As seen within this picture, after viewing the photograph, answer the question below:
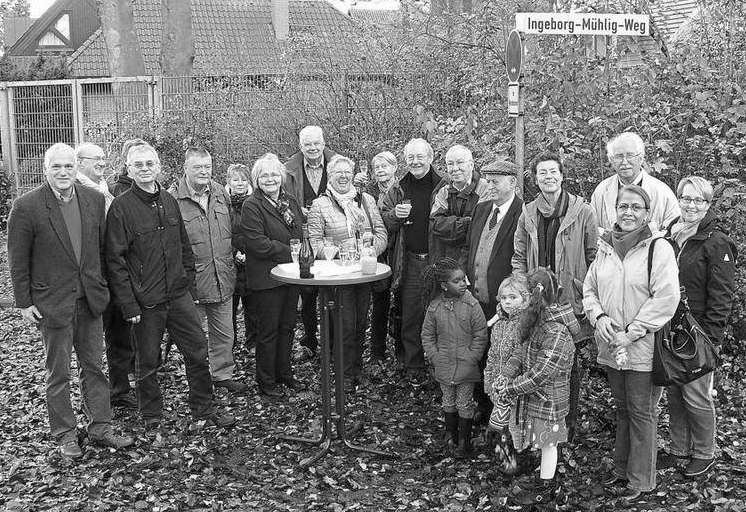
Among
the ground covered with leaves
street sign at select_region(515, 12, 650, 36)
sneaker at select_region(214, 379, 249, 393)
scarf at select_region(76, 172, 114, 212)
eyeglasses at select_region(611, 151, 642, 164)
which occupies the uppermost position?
street sign at select_region(515, 12, 650, 36)

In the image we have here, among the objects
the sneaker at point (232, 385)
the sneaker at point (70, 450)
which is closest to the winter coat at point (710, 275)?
the sneaker at point (232, 385)

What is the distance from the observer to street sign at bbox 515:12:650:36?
235 inches

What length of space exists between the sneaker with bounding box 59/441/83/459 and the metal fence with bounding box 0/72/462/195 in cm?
553

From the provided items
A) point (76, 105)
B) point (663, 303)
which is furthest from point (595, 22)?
point (76, 105)

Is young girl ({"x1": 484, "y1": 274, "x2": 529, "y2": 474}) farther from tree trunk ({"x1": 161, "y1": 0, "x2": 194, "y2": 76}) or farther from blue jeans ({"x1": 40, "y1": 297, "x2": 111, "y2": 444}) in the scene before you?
tree trunk ({"x1": 161, "y1": 0, "x2": 194, "y2": 76})

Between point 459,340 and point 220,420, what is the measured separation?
196 cm

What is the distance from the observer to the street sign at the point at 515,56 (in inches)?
233

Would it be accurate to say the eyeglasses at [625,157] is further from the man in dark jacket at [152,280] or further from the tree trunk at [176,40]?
the tree trunk at [176,40]

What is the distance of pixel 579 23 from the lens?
6.05 metres

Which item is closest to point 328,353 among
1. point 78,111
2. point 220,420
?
point 220,420

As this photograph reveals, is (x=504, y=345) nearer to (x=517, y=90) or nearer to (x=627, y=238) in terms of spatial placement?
(x=627, y=238)

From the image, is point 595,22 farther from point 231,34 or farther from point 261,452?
point 231,34

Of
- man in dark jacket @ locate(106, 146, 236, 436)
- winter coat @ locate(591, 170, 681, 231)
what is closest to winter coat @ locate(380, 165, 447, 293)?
winter coat @ locate(591, 170, 681, 231)

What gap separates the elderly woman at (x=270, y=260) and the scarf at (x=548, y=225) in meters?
2.08
